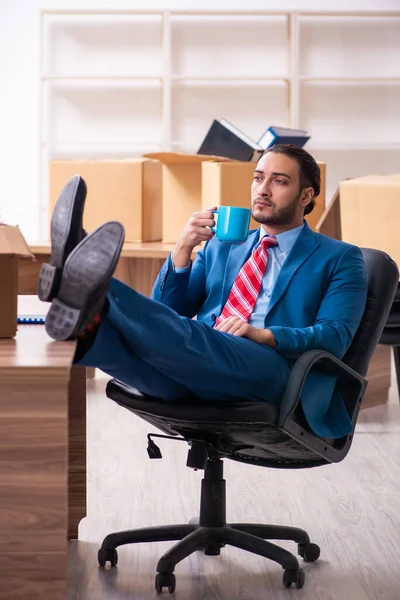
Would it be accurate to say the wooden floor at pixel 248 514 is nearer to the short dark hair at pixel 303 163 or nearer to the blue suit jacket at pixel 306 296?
the blue suit jacket at pixel 306 296

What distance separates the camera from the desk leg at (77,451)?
2.45 meters

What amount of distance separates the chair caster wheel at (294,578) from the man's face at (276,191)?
84 cm

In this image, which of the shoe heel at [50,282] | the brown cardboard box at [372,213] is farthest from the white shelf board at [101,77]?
the shoe heel at [50,282]

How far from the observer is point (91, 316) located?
5.53 feet

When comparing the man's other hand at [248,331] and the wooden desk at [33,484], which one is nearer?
the wooden desk at [33,484]

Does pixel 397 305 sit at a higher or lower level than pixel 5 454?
higher

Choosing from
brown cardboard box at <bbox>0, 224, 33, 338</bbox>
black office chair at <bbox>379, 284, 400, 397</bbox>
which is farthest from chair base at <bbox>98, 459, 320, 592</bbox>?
black office chair at <bbox>379, 284, 400, 397</bbox>

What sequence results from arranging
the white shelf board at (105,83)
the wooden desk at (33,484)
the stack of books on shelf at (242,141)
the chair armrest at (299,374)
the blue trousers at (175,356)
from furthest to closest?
the white shelf board at (105,83) < the stack of books on shelf at (242,141) < the chair armrest at (299,374) < the blue trousers at (175,356) < the wooden desk at (33,484)

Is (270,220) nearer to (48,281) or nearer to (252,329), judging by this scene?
(252,329)

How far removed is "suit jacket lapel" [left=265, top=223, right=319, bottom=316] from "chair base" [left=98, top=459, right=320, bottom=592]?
1.42 feet

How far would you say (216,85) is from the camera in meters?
6.51

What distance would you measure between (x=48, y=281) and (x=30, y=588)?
0.53 metres

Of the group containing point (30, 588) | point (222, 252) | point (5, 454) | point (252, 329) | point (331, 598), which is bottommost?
point (331, 598)

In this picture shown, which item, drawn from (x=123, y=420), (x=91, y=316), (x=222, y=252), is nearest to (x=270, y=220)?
(x=222, y=252)
